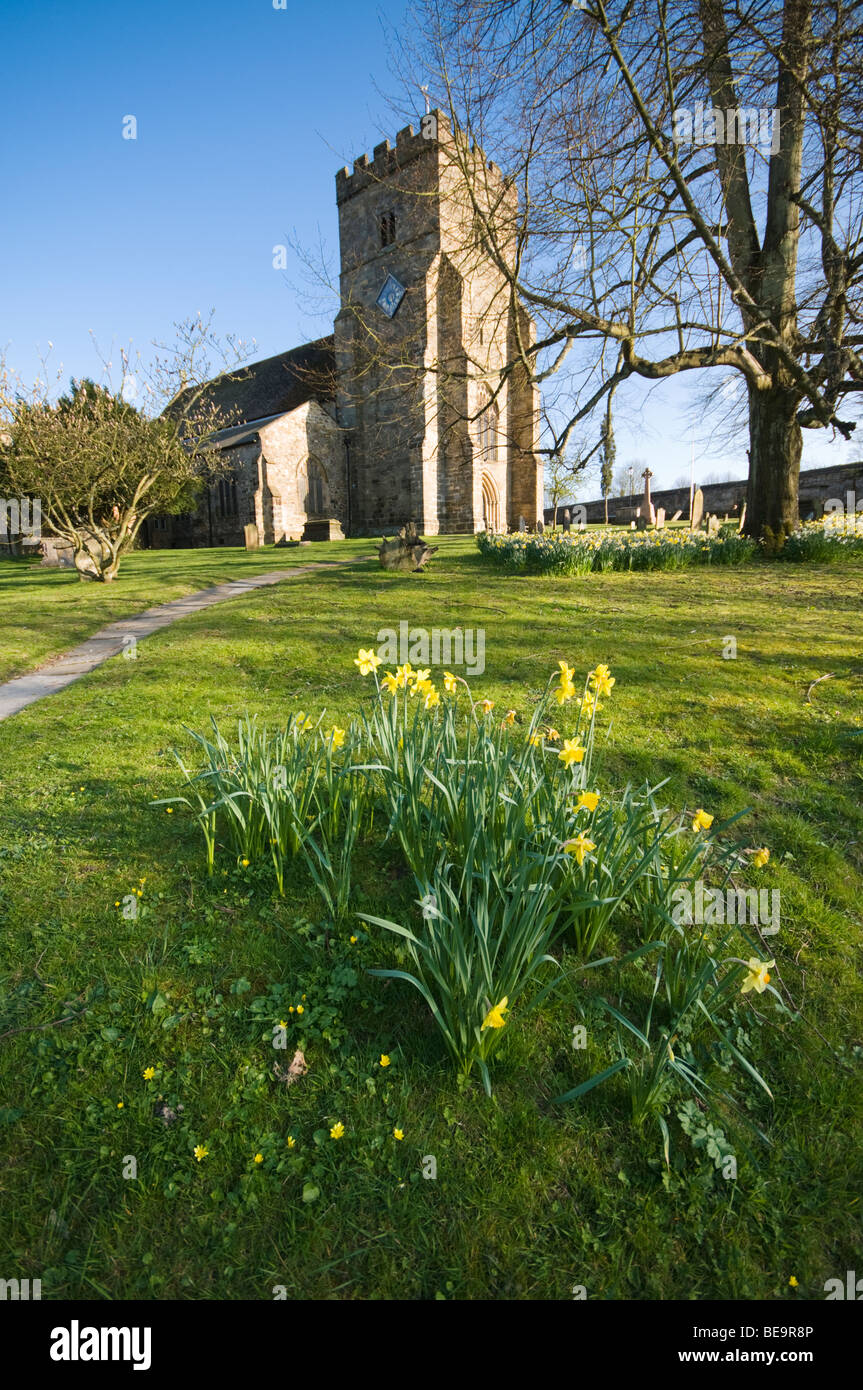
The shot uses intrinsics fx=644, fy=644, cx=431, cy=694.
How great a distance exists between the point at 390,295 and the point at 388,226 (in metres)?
2.93

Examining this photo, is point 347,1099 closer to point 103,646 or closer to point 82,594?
point 103,646

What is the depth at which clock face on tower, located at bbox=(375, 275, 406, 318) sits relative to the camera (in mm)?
28688

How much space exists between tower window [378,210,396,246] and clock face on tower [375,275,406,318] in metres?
1.57

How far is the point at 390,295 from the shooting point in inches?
1145

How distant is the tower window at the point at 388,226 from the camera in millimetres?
28391

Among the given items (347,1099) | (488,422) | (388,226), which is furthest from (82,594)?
(388,226)

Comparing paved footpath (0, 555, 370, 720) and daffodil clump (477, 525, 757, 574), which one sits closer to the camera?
paved footpath (0, 555, 370, 720)

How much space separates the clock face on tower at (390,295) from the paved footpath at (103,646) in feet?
71.2

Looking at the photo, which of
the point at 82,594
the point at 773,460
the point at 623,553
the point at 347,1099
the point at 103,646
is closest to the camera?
the point at 347,1099

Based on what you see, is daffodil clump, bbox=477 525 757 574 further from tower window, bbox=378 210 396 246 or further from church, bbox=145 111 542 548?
tower window, bbox=378 210 396 246

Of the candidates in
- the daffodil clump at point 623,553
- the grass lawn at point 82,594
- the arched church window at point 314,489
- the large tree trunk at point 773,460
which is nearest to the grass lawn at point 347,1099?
the grass lawn at point 82,594

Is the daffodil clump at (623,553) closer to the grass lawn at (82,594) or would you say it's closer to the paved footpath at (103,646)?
the paved footpath at (103,646)

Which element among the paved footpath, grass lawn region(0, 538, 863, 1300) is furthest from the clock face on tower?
grass lawn region(0, 538, 863, 1300)
